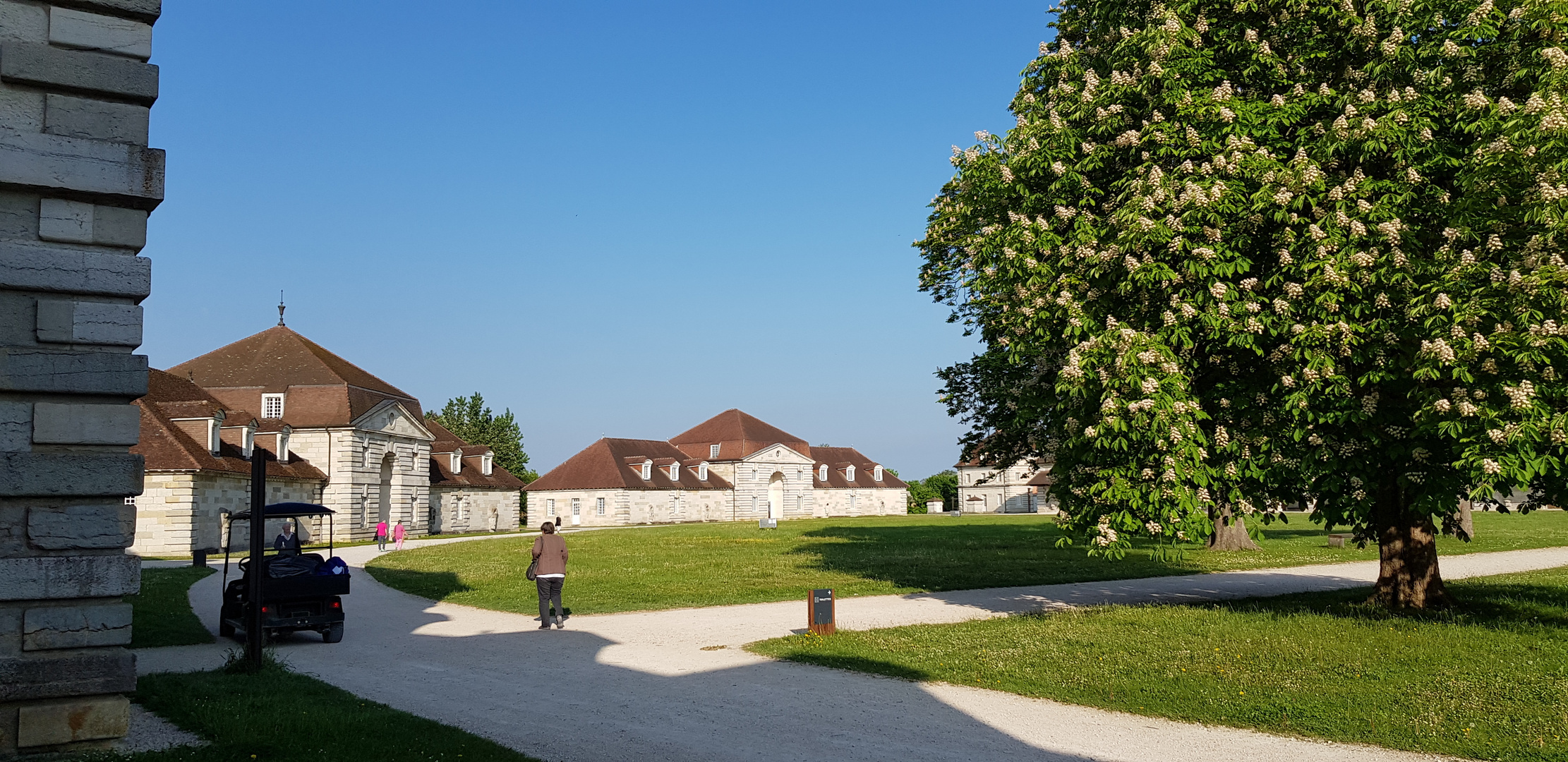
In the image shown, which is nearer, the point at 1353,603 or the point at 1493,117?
the point at 1493,117

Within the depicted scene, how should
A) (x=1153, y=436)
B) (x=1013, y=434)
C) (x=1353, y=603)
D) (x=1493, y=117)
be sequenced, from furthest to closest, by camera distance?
(x=1013, y=434), (x=1353, y=603), (x=1153, y=436), (x=1493, y=117)

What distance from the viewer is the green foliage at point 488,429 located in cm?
10481

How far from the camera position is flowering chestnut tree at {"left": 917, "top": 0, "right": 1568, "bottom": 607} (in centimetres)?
1154

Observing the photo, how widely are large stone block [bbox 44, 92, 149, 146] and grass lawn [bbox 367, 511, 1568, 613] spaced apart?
1341cm

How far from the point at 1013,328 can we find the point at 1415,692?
23.0 ft

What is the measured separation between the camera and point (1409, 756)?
8.16 metres

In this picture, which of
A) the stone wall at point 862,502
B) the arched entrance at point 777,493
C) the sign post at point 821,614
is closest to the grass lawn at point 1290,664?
the sign post at point 821,614

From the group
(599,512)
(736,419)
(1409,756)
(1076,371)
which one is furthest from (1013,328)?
(736,419)

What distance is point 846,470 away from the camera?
108938 mm

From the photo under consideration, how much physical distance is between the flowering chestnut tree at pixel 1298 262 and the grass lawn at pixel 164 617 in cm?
1263

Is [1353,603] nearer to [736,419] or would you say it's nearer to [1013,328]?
[1013,328]

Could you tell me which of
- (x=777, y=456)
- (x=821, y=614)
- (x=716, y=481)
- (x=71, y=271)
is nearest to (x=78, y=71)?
(x=71, y=271)

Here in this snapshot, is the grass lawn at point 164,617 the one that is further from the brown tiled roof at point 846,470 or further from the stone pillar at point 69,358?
the brown tiled roof at point 846,470

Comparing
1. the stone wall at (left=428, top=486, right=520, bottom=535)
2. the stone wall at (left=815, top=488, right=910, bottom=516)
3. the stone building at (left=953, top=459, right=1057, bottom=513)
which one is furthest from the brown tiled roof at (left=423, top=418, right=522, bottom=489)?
the stone building at (left=953, top=459, right=1057, bottom=513)
